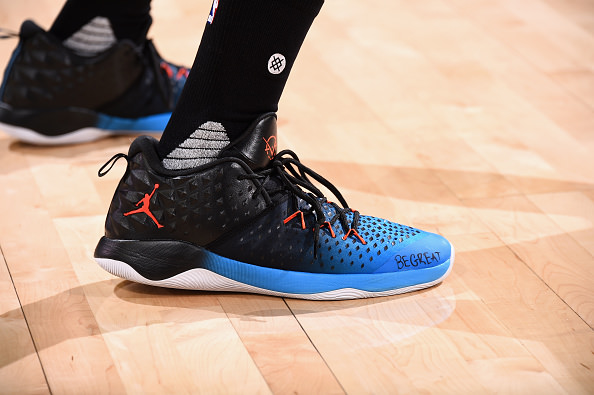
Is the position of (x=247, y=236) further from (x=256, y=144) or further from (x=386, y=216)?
(x=386, y=216)

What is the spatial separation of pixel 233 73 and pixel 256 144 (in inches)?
4.3

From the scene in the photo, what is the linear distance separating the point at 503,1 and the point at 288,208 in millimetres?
1482

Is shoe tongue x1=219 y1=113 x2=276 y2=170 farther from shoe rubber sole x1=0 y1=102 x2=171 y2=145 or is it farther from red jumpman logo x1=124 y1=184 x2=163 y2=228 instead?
shoe rubber sole x1=0 y1=102 x2=171 y2=145

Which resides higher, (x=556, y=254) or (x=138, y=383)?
(x=556, y=254)

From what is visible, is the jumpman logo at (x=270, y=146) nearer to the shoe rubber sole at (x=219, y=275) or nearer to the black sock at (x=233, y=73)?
the black sock at (x=233, y=73)

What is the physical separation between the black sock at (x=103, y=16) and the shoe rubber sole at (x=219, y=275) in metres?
0.56

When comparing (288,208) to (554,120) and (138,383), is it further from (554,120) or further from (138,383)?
(554,120)

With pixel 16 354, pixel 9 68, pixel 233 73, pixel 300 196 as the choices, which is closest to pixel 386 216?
pixel 300 196

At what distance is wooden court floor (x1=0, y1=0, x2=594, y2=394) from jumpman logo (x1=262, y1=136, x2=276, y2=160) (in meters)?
0.21

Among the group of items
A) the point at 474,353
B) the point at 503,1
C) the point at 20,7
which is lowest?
the point at 20,7

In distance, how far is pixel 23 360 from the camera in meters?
0.97

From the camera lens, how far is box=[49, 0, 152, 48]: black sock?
1476mm

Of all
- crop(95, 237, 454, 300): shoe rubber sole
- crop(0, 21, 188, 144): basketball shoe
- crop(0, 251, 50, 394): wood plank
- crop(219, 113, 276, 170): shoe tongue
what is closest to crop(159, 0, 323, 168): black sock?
crop(219, 113, 276, 170): shoe tongue

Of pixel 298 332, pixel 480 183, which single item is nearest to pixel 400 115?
pixel 480 183
